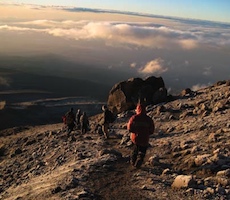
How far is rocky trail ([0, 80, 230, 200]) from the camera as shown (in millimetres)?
12281

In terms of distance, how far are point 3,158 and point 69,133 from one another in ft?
15.0

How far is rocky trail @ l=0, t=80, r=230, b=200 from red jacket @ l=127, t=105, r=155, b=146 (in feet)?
3.80

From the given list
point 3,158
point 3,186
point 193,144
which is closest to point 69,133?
point 3,158

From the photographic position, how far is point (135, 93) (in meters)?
36.4

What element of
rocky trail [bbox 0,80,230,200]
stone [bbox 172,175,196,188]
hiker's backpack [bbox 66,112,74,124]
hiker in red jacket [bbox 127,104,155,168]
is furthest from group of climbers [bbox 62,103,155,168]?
hiker's backpack [bbox 66,112,74,124]

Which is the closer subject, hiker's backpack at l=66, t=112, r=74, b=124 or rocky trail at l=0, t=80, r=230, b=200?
rocky trail at l=0, t=80, r=230, b=200

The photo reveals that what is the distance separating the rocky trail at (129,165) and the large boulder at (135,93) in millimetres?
7612

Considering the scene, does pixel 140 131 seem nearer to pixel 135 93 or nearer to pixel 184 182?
pixel 184 182

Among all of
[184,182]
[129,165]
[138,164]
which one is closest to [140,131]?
[138,164]

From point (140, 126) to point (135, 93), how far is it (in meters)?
22.4

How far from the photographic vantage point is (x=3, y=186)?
1708 centimetres

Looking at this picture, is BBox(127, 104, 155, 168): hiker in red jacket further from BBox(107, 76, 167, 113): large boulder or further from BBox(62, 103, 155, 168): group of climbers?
BBox(107, 76, 167, 113): large boulder

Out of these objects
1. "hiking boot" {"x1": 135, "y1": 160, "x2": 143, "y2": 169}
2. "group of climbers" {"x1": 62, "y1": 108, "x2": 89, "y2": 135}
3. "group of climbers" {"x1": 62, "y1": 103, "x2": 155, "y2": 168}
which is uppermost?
"group of climbers" {"x1": 62, "y1": 103, "x2": 155, "y2": 168}

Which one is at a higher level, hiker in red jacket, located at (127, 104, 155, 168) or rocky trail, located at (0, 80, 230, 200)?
hiker in red jacket, located at (127, 104, 155, 168)
